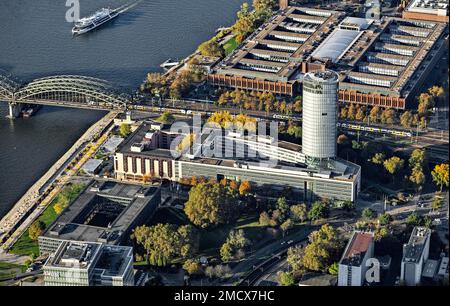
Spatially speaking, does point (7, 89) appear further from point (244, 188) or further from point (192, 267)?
point (192, 267)

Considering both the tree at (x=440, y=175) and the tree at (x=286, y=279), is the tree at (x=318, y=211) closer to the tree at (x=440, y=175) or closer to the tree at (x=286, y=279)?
the tree at (x=286, y=279)

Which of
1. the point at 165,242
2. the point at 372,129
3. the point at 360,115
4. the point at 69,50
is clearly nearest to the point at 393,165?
the point at 372,129

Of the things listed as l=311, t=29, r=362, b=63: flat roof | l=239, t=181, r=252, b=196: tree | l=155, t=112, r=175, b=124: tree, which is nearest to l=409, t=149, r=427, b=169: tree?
l=239, t=181, r=252, b=196: tree

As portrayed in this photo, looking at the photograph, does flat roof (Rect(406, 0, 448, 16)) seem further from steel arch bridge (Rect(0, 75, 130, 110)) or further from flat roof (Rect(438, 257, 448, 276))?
flat roof (Rect(438, 257, 448, 276))

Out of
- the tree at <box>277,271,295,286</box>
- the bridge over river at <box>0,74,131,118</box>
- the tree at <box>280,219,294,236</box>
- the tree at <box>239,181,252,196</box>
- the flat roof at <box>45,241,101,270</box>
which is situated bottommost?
the tree at <box>277,271,295,286</box>

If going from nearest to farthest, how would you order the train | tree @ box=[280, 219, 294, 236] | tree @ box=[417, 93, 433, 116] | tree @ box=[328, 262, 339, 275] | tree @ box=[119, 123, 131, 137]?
1. tree @ box=[328, 262, 339, 275]
2. tree @ box=[280, 219, 294, 236]
3. the train
4. tree @ box=[119, 123, 131, 137]
5. tree @ box=[417, 93, 433, 116]

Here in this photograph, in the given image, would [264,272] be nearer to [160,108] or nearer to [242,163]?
[242,163]

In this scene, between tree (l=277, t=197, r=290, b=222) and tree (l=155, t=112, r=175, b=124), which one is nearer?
tree (l=277, t=197, r=290, b=222)
